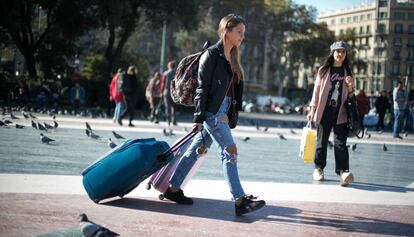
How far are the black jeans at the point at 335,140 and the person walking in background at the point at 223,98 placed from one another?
251 centimetres

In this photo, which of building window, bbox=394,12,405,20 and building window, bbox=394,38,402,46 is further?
building window, bbox=394,38,402,46

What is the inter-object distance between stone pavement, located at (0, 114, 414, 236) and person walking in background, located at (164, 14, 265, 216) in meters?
0.20

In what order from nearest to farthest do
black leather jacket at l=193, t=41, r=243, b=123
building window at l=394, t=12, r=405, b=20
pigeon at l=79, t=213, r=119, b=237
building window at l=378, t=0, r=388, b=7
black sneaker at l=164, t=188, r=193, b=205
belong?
1. pigeon at l=79, t=213, r=119, b=237
2. black leather jacket at l=193, t=41, r=243, b=123
3. black sneaker at l=164, t=188, r=193, b=205
4. building window at l=394, t=12, r=405, b=20
5. building window at l=378, t=0, r=388, b=7

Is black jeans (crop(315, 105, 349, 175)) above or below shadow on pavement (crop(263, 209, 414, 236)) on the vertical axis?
above

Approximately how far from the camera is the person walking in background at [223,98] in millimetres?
5238

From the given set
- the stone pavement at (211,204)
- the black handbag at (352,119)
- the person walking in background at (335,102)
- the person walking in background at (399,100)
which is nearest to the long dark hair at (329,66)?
the person walking in background at (335,102)

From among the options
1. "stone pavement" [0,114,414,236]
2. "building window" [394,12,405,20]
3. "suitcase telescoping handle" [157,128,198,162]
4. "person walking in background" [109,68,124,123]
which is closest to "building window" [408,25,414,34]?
"building window" [394,12,405,20]

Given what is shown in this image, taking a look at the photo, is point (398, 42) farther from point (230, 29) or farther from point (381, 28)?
point (230, 29)

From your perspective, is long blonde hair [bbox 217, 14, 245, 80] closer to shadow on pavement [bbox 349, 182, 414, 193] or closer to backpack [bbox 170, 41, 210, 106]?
backpack [bbox 170, 41, 210, 106]

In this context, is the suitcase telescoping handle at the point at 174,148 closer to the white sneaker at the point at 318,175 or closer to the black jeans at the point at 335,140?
the black jeans at the point at 335,140

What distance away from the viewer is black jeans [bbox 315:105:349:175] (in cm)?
763

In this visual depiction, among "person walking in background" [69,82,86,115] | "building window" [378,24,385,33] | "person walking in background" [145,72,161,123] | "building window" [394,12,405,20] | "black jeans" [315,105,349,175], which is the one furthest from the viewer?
"person walking in background" [69,82,86,115]

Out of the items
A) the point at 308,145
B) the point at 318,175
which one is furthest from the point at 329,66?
the point at 318,175

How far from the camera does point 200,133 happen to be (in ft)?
18.8
